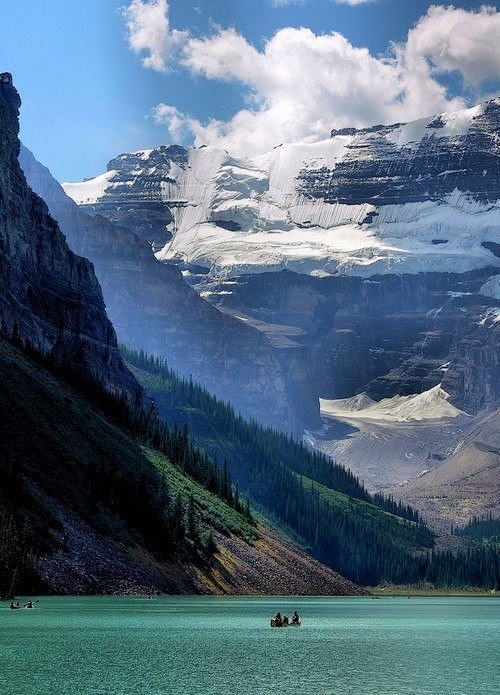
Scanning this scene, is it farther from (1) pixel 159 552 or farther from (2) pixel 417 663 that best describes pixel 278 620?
(1) pixel 159 552

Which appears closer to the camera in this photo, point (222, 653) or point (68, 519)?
point (222, 653)

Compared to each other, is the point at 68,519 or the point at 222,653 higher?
the point at 68,519

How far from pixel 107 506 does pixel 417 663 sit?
89471 mm

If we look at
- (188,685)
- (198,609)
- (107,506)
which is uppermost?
(107,506)

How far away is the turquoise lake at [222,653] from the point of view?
302 ft

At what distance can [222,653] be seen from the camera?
11262 cm

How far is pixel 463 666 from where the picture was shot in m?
107

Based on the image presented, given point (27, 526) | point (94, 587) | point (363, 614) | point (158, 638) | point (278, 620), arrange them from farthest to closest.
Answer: point (363, 614), point (94, 587), point (27, 526), point (278, 620), point (158, 638)

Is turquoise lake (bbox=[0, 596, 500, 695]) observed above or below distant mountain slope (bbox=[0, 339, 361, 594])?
below

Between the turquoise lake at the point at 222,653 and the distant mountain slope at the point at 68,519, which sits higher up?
the distant mountain slope at the point at 68,519

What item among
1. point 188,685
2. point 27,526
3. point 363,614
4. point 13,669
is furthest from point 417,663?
point 363,614

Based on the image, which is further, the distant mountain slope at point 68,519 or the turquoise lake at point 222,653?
the distant mountain slope at point 68,519

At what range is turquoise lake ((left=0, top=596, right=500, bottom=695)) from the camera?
9194 centimetres

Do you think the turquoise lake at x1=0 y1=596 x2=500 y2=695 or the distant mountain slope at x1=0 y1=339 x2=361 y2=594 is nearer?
the turquoise lake at x1=0 y1=596 x2=500 y2=695
